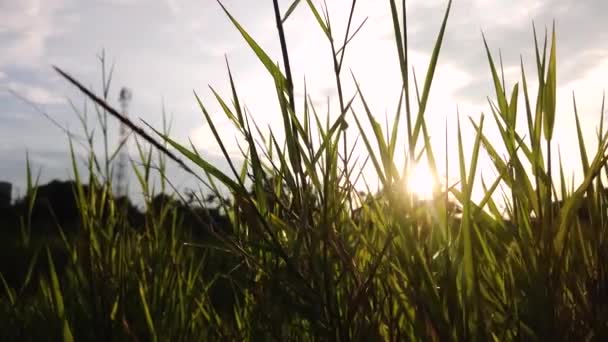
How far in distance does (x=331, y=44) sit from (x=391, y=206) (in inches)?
8.2

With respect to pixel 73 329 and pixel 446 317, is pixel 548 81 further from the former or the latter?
pixel 73 329

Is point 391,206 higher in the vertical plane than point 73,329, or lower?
higher

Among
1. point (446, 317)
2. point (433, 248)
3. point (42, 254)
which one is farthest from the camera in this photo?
point (42, 254)

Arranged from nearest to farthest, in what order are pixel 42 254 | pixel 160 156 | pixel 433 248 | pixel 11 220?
pixel 433 248 → pixel 160 156 → pixel 42 254 → pixel 11 220

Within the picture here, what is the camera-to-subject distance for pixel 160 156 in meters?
1.89

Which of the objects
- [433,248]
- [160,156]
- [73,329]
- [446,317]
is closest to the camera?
[446,317]

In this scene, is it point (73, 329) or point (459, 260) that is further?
point (73, 329)

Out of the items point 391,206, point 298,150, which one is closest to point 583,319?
point 391,206

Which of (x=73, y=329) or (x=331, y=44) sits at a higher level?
(x=331, y=44)

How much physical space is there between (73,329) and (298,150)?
3.54ft

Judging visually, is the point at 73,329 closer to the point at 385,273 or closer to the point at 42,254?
the point at 385,273

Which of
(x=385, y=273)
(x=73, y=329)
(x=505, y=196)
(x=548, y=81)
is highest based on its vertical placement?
(x=548, y=81)

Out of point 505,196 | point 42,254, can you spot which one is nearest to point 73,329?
point 505,196

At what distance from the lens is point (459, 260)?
2.80 ft
